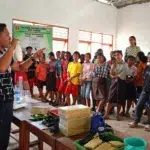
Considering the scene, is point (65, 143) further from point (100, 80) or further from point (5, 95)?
point (100, 80)

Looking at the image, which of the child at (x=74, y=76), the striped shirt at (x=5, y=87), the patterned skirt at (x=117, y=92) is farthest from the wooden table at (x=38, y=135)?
the child at (x=74, y=76)

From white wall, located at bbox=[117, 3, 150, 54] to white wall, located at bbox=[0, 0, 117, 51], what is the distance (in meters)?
0.32

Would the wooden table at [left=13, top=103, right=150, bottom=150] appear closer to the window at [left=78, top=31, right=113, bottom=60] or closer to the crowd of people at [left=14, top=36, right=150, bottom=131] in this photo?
the crowd of people at [left=14, top=36, right=150, bottom=131]

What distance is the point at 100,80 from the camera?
4430 millimetres

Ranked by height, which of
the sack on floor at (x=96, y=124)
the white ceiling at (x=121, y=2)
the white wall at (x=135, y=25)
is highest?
the white ceiling at (x=121, y=2)

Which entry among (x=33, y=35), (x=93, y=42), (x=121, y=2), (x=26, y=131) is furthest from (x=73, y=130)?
(x=121, y=2)

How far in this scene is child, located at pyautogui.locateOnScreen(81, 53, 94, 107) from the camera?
469 centimetres

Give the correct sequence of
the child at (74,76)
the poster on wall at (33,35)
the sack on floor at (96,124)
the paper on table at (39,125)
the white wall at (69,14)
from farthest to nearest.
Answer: the poster on wall at (33,35) → the white wall at (69,14) → the child at (74,76) → the paper on table at (39,125) → the sack on floor at (96,124)

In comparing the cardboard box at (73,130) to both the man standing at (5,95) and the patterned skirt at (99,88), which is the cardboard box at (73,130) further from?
the patterned skirt at (99,88)

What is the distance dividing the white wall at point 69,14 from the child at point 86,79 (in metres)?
2.78

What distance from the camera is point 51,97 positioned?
18.9 feet

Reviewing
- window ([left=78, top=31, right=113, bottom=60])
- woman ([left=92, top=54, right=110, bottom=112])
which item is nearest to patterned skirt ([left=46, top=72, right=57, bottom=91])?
woman ([left=92, top=54, right=110, bottom=112])

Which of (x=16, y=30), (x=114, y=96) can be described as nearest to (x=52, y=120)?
(x=114, y=96)

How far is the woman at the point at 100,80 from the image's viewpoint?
4.39 m
